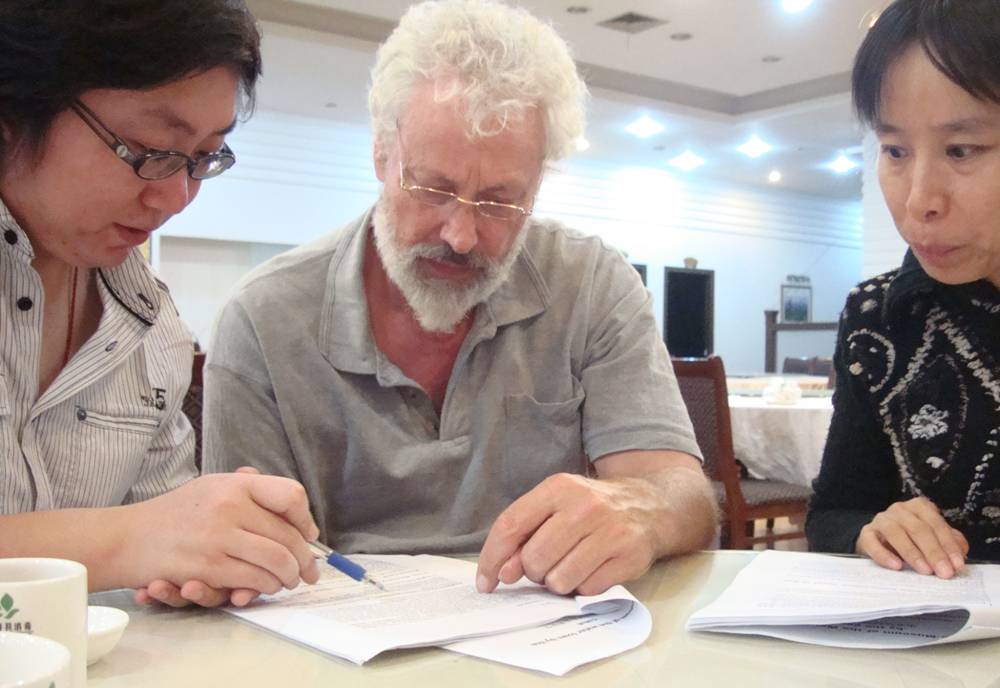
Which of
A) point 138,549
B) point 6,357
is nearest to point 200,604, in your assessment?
point 138,549

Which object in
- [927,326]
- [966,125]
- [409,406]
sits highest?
[966,125]

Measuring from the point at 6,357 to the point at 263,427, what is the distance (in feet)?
1.24

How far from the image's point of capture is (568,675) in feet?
2.59

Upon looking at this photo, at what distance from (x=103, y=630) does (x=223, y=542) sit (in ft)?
0.54

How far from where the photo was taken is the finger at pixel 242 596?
→ 0.98 metres

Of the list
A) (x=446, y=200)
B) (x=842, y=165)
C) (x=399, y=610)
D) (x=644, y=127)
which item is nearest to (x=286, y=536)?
(x=399, y=610)

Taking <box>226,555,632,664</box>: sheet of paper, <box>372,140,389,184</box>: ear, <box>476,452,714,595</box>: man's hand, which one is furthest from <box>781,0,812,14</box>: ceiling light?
<box>226,555,632,664</box>: sheet of paper

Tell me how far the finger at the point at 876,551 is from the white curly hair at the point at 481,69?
2.47 ft

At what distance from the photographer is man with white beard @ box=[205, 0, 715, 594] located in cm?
147

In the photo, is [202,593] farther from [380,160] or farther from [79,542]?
[380,160]

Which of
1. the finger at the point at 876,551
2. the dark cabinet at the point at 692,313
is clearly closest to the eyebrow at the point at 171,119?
the finger at the point at 876,551

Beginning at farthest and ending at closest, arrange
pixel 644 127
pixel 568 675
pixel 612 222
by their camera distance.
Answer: pixel 612 222 → pixel 644 127 → pixel 568 675

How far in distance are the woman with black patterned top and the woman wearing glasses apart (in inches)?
31.1

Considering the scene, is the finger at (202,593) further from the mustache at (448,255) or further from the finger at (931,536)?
the finger at (931,536)
